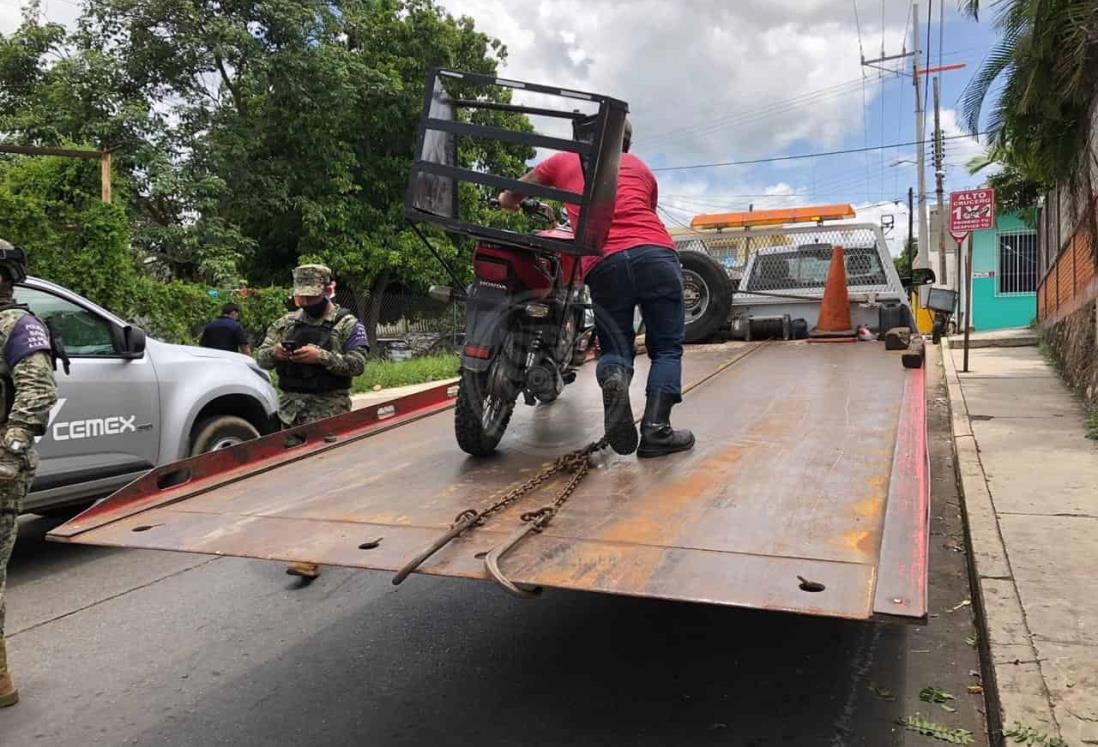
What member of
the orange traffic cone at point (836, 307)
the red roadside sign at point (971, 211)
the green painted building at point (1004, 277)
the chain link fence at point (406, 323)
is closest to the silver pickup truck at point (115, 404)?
the orange traffic cone at point (836, 307)

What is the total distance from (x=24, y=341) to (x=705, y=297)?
227 inches

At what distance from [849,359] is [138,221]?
12.8m

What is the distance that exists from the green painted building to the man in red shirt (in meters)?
25.1

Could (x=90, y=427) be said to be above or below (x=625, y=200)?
below

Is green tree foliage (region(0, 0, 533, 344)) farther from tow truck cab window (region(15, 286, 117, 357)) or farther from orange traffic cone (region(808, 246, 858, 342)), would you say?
tow truck cab window (region(15, 286, 117, 357))

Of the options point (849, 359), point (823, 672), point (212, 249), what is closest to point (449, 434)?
point (823, 672)

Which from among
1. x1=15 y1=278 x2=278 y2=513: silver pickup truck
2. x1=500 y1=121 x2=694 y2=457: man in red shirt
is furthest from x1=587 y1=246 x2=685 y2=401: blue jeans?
x1=15 y1=278 x2=278 y2=513: silver pickup truck

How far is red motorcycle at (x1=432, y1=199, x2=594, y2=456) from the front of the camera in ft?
13.0

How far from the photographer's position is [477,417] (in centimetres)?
A: 400

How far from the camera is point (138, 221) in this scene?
14.7 meters

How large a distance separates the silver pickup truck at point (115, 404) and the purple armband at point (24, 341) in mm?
1509

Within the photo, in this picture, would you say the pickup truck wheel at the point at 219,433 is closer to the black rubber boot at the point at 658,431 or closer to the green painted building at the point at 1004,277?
the black rubber boot at the point at 658,431

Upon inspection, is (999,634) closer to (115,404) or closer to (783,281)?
(115,404)

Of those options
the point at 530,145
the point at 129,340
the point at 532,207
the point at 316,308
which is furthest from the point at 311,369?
the point at 530,145
